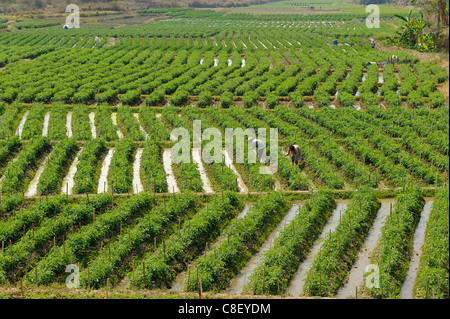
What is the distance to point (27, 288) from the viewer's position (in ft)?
41.9

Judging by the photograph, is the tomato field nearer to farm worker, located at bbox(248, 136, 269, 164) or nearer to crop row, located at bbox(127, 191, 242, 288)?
crop row, located at bbox(127, 191, 242, 288)

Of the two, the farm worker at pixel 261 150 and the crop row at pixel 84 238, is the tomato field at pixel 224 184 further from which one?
the farm worker at pixel 261 150

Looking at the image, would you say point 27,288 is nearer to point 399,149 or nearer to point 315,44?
point 399,149

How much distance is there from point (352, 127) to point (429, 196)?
6.97m

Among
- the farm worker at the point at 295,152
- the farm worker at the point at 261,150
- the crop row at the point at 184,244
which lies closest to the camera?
the crop row at the point at 184,244

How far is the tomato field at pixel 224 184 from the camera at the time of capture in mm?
13453

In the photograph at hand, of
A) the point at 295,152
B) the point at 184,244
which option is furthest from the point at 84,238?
the point at 295,152

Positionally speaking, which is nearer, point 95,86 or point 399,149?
point 399,149

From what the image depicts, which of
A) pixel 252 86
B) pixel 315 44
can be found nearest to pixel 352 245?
pixel 252 86

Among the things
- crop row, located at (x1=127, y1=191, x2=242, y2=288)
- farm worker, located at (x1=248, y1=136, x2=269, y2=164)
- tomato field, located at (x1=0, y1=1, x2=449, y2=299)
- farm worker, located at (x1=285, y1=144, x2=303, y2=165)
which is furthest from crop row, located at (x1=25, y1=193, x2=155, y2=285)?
farm worker, located at (x1=285, y1=144, x2=303, y2=165)

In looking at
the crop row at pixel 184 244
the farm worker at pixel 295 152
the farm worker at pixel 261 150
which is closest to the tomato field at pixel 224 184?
the crop row at pixel 184 244

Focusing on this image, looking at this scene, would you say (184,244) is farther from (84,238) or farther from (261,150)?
(261,150)

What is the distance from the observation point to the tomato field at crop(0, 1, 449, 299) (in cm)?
1345
